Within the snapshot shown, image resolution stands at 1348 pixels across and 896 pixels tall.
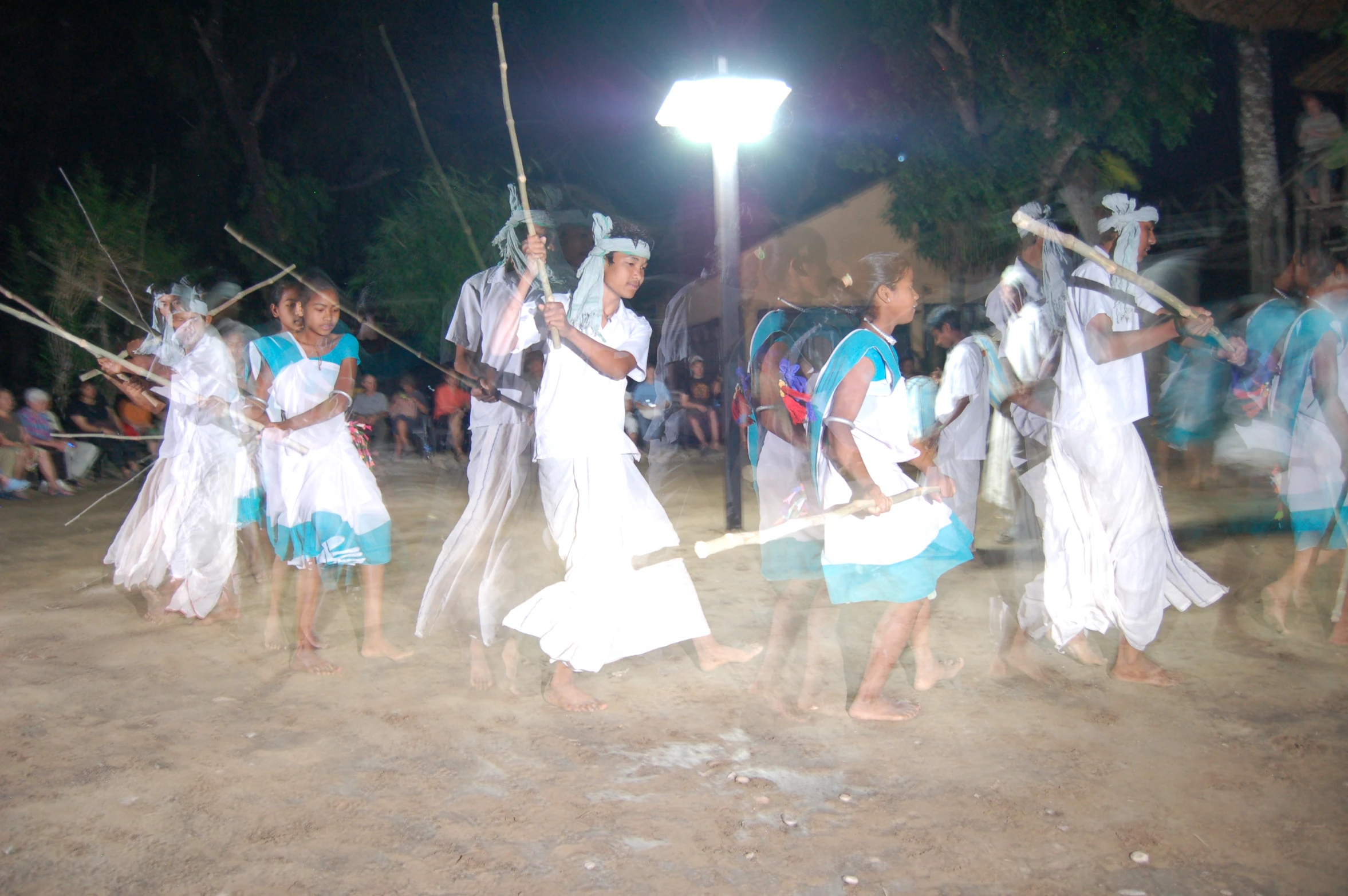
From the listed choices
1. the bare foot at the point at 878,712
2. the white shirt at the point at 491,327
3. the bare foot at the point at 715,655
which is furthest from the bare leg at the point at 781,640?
the white shirt at the point at 491,327

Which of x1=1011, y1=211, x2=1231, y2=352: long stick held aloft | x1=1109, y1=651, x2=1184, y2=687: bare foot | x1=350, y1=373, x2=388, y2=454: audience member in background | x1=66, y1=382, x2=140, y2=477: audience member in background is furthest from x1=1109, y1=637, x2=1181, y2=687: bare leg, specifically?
x1=66, y1=382, x2=140, y2=477: audience member in background

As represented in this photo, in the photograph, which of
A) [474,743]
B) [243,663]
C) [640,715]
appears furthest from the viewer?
[243,663]

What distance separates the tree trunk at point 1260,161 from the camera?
12898mm

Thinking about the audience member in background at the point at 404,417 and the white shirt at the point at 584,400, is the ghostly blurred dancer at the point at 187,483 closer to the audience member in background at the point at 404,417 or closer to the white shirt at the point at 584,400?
the white shirt at the point at 584,400

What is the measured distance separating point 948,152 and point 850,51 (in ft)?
10.7

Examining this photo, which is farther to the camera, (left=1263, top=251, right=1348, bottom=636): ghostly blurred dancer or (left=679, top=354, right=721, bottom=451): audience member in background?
(left=679, top=354, right=721, bottom=451): audience member in background

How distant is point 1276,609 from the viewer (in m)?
4.93

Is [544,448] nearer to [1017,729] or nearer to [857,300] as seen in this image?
[857,300]

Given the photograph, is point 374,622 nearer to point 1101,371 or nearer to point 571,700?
point 571,700

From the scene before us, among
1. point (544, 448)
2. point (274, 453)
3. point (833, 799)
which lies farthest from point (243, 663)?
point (833, 799)

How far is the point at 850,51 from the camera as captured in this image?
59.2 ft

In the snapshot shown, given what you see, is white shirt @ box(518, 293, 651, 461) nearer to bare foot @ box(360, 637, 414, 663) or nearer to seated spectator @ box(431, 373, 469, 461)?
bare foot @ box(360, 637, 414, 663)

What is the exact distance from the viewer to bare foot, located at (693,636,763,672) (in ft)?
14.8

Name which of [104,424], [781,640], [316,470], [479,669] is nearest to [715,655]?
[781,640]
